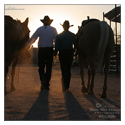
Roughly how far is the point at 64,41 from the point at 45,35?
69cm

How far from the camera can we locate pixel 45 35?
288 inches

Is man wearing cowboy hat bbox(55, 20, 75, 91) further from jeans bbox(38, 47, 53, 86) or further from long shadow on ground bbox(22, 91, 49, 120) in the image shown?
long shadow on ground bbox(22, 91, 49, 120)

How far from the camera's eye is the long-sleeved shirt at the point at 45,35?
728 centimetres

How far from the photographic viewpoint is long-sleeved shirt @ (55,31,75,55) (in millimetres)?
7059

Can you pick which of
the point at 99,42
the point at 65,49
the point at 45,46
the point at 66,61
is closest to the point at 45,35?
the point at 45,46

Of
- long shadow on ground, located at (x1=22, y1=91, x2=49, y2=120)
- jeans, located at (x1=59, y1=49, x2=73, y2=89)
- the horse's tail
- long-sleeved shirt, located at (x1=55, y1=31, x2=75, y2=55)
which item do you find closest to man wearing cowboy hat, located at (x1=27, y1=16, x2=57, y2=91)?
long-sleeved shirt, located at (x1=55, y1=31, x2=75, y2=55)

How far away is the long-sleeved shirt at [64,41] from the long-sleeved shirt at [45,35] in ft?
1.03

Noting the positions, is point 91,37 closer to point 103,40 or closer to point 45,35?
point 103,40

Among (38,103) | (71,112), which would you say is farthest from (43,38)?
(71,112)

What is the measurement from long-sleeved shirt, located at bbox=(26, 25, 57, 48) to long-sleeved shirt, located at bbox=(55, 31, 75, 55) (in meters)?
0.31

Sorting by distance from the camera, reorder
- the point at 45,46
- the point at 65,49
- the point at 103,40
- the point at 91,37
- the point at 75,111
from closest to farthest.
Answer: the point at 75,111
the point at 103,40
the point at 91,37
the point at 65,49
the point at 45,46

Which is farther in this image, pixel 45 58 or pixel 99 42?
pixel 45 58

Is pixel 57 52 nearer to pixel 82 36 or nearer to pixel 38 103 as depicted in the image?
pixel 82 36

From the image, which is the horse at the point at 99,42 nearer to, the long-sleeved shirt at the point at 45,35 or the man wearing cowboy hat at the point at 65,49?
the man wearing cowboy hat at the point at 65,49
